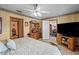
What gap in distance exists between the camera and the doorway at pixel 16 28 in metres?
1.76

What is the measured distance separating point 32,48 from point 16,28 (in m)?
0.46

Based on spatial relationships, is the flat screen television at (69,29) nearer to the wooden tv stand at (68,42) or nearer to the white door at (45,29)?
the wooden tv stand at (68,42)

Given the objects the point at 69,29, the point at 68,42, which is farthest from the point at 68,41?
the point at 69,29

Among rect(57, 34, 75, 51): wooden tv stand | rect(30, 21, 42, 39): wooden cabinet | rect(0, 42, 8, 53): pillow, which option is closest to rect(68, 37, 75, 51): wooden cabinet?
rect(57, 34, 75, 51): wooden tv stand

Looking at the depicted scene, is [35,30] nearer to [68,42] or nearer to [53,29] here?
[53,29]

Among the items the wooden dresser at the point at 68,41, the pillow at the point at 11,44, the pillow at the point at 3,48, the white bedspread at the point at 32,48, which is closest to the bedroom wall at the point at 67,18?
the wooden dresser at the point at 68,41

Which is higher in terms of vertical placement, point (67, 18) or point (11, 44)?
point (67, 18)

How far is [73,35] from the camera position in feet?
5.96

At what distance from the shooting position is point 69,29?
185 cm

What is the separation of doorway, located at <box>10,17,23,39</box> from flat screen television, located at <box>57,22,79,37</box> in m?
0.68

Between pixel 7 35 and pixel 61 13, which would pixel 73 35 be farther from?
pixel 7 35

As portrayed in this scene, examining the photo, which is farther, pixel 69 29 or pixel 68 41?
pixel 68 41
